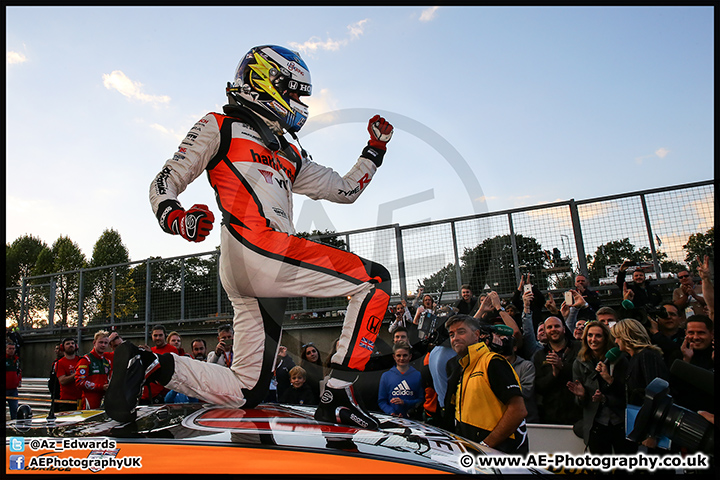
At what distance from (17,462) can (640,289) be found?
6.79 metres

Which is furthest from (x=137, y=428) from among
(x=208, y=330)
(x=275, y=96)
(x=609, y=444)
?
(x=208, y=330)

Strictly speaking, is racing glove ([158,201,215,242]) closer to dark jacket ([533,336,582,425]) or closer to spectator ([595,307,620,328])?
dark jacket ([533,336,582,425])

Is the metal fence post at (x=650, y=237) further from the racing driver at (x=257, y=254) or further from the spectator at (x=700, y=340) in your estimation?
the racing driver at (x=257, y=254)

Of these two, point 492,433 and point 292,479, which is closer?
point 292,479

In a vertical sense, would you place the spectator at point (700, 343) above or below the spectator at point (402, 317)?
below

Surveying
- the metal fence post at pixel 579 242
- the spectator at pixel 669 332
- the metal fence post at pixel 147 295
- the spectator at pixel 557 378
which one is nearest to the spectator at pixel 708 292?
the spectator at pixel 669 332

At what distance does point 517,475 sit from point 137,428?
1840 millimetres

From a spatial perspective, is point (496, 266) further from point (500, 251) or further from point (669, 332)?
point (669, 332)

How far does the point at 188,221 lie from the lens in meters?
2.58

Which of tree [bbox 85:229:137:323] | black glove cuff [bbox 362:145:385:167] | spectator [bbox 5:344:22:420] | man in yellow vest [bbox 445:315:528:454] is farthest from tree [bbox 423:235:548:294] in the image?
spectator [bbox 5:344:22:420]

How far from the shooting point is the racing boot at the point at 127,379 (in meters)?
2.52

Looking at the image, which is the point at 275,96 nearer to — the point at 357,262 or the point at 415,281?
the point at 357,262

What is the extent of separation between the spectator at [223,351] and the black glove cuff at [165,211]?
4076 mm

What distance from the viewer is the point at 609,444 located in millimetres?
4332
